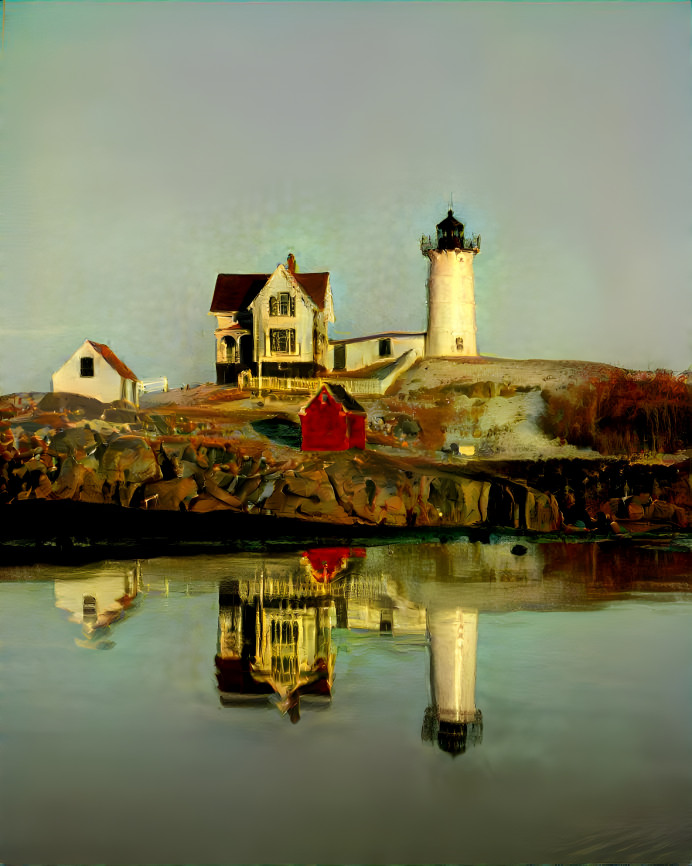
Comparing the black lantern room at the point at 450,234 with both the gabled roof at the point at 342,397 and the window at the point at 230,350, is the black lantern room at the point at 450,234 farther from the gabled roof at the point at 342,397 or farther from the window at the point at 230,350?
the window at the point at 230,350

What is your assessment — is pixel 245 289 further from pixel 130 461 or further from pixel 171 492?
pixel 171 492

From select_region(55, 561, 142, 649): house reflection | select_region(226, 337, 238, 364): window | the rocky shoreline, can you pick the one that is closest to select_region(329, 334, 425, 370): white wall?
the rocky shoreline

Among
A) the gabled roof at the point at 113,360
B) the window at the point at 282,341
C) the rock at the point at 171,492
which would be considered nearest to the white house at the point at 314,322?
the window at the point at 282,341

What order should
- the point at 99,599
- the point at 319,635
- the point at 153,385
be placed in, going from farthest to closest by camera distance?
the point at 153,385, the point at 99,599, the point at 319,635

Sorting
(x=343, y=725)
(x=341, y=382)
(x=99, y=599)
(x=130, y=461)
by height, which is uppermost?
(x=341, y=382)

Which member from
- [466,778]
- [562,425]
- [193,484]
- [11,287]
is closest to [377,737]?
[466,778]

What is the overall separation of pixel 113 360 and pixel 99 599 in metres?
1.65

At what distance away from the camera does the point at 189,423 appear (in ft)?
Result: 23.4

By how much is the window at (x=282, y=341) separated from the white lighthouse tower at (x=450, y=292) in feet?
3.94

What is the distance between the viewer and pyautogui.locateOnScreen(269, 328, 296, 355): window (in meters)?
7.73

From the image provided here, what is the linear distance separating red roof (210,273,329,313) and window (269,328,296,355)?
1.04 metres

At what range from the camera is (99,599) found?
565 cm

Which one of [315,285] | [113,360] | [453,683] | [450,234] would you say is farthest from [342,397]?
[453,683]

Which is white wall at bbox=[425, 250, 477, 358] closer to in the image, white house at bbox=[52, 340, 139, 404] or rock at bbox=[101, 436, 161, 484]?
white house at bbox=[52, 340, 139, 404]
